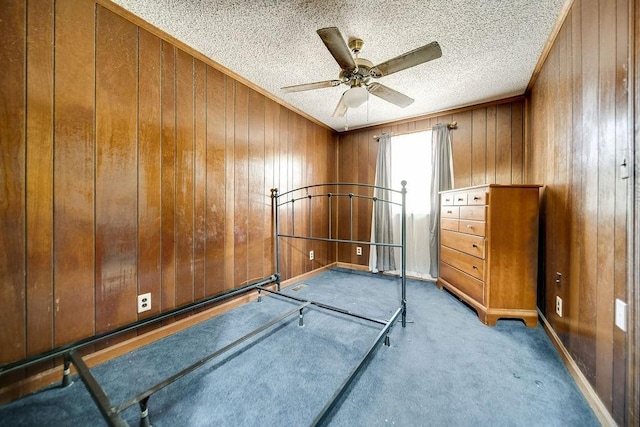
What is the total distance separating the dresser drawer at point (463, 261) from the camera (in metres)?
2.10

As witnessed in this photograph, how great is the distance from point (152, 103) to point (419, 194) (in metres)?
3.05

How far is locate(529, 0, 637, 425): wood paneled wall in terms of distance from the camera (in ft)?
3.32

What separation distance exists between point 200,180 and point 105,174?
628mm

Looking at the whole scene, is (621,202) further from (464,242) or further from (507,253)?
(464,242)

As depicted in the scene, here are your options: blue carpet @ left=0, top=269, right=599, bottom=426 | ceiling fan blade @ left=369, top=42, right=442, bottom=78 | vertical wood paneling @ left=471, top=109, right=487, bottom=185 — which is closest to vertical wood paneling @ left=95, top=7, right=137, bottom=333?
blue carpet @ left=0, top=269, right=599, bottom=426

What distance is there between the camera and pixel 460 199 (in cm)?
241

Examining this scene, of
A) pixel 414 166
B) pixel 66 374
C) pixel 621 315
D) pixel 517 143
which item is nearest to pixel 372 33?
pixel 414 166

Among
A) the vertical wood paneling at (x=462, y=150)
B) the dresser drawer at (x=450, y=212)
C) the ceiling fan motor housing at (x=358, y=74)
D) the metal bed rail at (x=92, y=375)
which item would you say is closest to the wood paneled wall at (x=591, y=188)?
the dresser drawer at (x=450, y=212)

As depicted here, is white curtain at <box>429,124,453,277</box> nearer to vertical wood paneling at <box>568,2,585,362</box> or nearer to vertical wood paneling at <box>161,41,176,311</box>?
vertical wood paneling at <box>568,2,585,362</box>

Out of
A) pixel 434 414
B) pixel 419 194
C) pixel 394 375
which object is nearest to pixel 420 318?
pixel 394 375

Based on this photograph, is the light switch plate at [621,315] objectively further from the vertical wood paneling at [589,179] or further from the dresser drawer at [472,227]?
the dresser drawer at [472,227]

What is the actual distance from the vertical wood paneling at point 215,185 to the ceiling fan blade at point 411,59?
1.38 metres

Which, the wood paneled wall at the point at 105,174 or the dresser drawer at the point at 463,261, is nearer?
the wood paneled wall at the point at 105,174

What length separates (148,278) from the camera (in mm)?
1702
